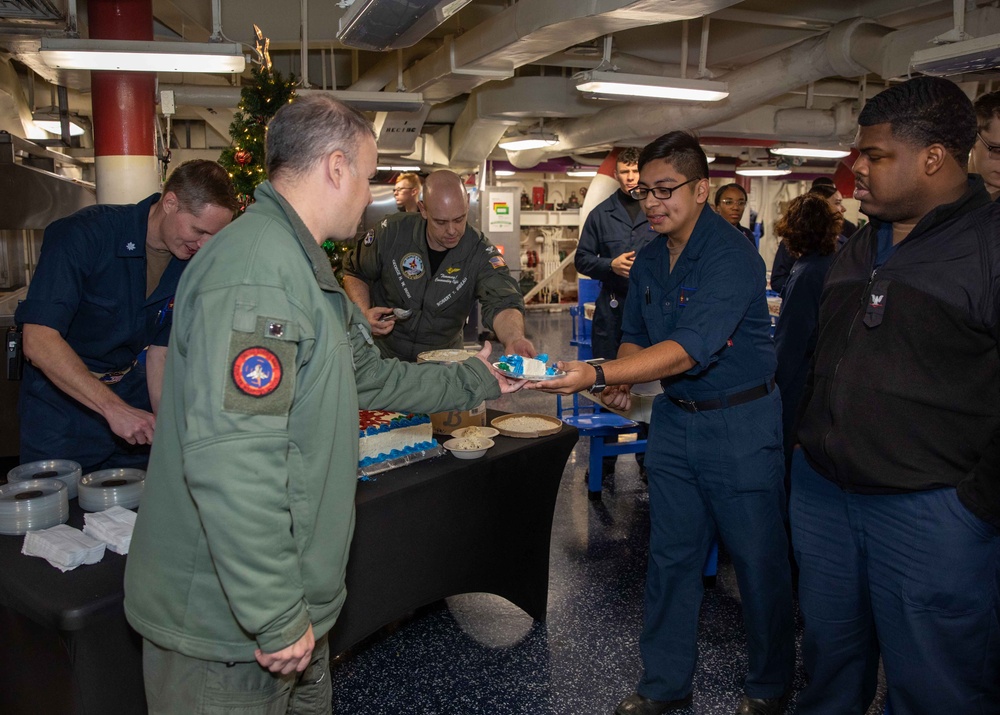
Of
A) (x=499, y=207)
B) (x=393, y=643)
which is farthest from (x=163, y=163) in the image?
(x=499, y=207)

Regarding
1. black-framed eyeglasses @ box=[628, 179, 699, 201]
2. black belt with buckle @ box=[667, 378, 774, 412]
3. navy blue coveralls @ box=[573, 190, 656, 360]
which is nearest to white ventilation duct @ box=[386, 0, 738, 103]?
navy blue coveralls @ box=[573, 190, 656, 360]

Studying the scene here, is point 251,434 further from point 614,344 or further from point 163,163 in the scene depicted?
point 163,163

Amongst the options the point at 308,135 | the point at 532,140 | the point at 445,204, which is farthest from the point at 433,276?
the point at 532,140

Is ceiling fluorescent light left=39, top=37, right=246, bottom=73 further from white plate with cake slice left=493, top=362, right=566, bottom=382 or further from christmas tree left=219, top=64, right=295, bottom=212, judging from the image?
white plate with cake slice left=493, top=362, right=566, bottom=382

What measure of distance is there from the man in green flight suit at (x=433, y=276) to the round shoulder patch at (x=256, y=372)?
2.20 metres

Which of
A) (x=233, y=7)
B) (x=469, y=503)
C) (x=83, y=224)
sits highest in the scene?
(x=233, y=7)

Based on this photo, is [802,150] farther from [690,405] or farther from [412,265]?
[690,405]

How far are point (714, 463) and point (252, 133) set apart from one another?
322cm

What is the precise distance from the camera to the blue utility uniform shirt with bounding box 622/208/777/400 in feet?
7.46

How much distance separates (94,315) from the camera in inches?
103

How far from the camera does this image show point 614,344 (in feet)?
17.1

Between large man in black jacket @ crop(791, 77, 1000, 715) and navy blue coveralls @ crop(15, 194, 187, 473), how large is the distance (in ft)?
7.09

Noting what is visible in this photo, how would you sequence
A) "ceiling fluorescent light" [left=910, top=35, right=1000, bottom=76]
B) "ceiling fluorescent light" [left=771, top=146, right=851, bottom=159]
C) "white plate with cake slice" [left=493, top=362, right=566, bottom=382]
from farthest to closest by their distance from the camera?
Answer: "ceiling fluorescent light" [left=771, top=146, right=851, bottom=159], "ceiling fluorescent light" [left=910, top=35, right=1000, bottom=76], "white plate with cake slice" [left=493, top=362, right=566, bottom=382]

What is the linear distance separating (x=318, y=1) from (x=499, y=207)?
6.50 meters
